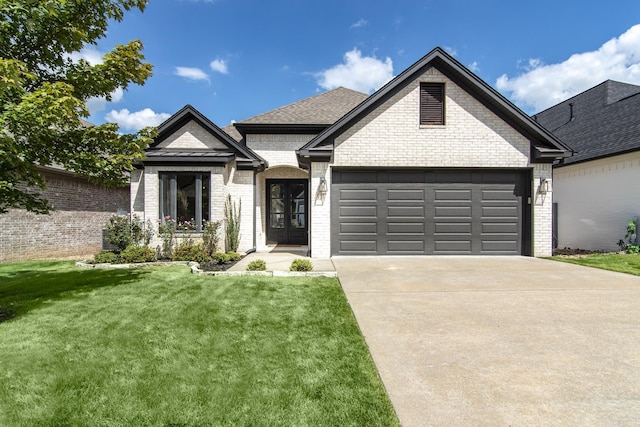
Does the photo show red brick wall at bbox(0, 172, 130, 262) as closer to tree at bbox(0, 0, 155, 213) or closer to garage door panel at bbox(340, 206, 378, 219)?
tree at bbox(0, 0, 155, 213)

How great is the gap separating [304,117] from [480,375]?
38.1 ft

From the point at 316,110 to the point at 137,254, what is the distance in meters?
8.99

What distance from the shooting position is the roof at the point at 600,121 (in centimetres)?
1144

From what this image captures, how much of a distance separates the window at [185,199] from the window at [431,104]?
297 inches

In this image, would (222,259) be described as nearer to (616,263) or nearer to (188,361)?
(188,361)

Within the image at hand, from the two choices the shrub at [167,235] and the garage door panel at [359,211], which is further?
the shrub at [167,235]

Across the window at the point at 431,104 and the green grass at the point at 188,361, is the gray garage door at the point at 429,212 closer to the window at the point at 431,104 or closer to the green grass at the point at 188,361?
the window at the point at 431,104

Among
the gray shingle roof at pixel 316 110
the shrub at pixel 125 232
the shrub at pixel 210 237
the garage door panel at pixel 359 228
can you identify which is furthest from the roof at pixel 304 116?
the shrub at pixel 125 232

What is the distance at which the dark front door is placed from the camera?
1327 cm

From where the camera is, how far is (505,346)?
3.45 metres

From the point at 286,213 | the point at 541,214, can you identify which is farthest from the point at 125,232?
the point at 541,214

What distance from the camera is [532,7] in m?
10.5

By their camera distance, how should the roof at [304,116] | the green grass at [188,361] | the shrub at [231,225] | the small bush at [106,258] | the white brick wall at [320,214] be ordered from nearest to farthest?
the green grass at [188,361]
the small bush at [106,258]
the white brick wall at [320,214]
the shrub at [231,225]
the roof at [304,116]

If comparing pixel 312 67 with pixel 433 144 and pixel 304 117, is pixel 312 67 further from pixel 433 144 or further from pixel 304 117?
pixel 433 144
